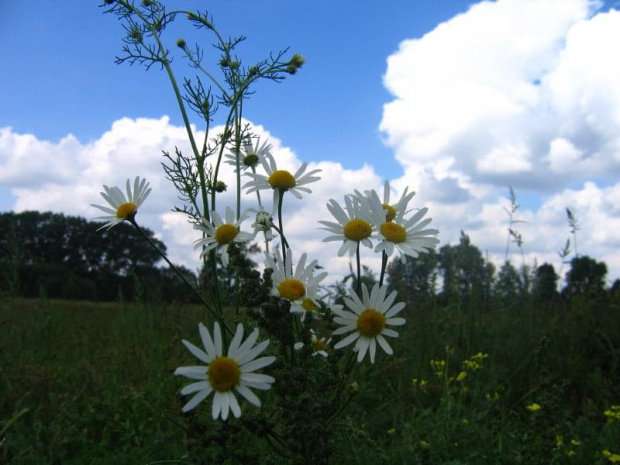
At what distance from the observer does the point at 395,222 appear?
5.46ft

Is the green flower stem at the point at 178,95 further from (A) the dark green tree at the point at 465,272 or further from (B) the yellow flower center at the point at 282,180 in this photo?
(A) the dark green tree at the point at 465,272

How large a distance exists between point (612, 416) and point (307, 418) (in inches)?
87.1

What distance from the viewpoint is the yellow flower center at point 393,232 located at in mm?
1607

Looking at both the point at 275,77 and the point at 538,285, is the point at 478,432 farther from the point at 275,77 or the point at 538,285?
the point at 538,285

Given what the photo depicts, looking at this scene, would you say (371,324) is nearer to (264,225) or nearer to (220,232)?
(264,225)

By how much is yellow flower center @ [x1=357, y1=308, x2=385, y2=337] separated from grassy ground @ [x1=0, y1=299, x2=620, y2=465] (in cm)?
26

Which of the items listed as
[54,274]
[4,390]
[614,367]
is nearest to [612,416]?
[614,367]

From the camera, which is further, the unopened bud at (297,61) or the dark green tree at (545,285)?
the dark green tree at (545,285)

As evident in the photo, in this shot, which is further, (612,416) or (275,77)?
(612,416)

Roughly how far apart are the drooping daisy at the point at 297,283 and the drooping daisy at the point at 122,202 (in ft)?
1.77

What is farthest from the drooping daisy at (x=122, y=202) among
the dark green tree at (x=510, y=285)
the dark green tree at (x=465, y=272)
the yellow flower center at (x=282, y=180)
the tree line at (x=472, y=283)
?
the dark green tree at (x=510, y=285)

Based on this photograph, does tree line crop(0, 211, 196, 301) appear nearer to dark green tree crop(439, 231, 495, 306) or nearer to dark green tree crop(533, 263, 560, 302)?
dark green tree crop(439, 231, 495, 306)

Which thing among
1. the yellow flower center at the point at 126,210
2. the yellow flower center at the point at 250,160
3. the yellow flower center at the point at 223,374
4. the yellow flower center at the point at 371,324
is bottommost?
the yellow flower center at the point at 223,374

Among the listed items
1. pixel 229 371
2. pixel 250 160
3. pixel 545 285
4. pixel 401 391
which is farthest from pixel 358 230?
pixel 545 285
